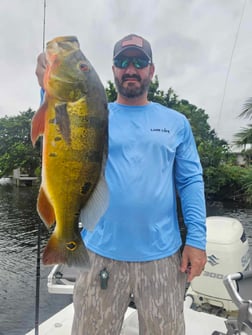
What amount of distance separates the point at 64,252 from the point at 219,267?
6.47 ft

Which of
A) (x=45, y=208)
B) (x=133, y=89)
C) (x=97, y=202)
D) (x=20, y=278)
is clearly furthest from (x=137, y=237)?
(x=20, y=278)

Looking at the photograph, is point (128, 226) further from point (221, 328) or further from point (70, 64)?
point (221, 328)

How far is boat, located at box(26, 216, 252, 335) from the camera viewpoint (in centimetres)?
197

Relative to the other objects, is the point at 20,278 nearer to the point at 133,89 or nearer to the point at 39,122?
the point at 133,89

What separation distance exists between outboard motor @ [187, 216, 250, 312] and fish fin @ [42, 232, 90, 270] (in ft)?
6.04

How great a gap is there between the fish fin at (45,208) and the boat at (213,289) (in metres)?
1.10

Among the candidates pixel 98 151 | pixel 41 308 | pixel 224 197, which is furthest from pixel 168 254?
pixel 224 197

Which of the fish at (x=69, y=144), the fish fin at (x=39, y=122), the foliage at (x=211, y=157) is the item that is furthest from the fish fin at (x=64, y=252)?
the foliage at (x=211, y=157)

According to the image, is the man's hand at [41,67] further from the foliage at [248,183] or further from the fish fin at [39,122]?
the foliage at [248,183]

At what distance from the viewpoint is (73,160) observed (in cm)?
114

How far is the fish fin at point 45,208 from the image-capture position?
1.18 m

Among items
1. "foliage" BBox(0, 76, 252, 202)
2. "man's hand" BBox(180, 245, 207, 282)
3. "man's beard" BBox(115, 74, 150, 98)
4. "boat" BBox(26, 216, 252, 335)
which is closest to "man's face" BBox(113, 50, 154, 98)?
"man's beard" BBox(115, 74, 150, 98)

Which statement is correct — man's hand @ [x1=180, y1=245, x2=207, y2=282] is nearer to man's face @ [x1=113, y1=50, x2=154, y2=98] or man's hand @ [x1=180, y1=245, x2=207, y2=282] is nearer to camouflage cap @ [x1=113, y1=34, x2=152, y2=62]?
man's face @ [x1=113, y1=50, x2=154, y2=98]

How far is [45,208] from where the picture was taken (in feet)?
3.93
